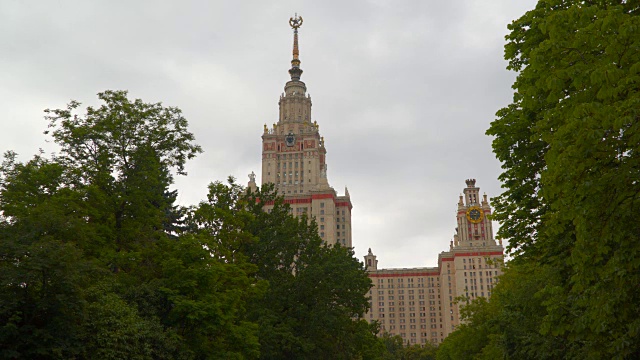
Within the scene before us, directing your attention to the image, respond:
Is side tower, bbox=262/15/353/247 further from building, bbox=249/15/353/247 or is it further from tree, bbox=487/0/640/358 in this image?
tree, bbox=487/0/640/358

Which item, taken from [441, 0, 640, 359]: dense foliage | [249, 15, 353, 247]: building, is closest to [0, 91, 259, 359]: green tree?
[441, 0, 640, 359]: dense foliage

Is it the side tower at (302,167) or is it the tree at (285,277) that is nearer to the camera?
the tree at (285,277)

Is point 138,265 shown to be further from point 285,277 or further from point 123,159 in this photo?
point 285,277

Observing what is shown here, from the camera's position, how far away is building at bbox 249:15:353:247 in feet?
545

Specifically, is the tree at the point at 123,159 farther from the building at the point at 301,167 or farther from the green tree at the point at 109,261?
the building at the point at 301,167

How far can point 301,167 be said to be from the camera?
17312 cm

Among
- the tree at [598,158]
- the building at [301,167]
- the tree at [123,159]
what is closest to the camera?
the tree at [598,158]

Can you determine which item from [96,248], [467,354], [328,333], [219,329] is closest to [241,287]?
[219,329]

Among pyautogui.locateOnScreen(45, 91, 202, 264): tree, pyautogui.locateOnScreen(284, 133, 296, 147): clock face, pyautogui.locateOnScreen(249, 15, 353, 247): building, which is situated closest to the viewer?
pyautogui.locateOnScreen(45, 91, 202, 264): tree

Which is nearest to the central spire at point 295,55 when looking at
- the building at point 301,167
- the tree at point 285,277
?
the building at point 301,167

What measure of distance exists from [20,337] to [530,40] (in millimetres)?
22356

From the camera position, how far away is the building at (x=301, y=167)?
545 feet

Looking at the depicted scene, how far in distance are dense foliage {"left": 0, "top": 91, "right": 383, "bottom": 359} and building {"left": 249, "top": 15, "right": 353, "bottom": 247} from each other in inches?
4528

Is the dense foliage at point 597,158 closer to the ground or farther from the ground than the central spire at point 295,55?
closer to the ground
